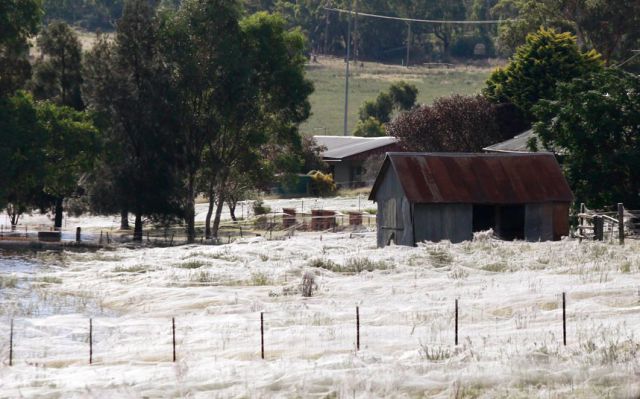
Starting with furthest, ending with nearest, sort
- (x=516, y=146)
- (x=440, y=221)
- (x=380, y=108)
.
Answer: (x=380, y=108) → (x=516, y=146) → (x=440, y=221)

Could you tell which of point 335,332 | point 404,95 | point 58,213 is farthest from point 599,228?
point 404,95

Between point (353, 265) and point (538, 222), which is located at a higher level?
point (538, 222)

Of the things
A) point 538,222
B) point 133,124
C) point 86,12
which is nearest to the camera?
point 538,222

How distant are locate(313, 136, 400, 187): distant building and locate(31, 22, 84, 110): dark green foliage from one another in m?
30.1

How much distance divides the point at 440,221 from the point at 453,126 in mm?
29648

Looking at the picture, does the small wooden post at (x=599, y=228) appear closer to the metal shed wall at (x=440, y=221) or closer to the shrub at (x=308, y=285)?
the metal shed wall at (x=440, y=221)

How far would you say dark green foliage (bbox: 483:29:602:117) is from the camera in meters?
73.8

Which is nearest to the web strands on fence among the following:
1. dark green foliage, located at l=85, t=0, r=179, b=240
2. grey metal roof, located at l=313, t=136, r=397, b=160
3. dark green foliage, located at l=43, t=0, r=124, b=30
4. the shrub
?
the shrub

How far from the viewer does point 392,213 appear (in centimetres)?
4775

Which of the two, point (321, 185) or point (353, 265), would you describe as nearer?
point (353, 265)

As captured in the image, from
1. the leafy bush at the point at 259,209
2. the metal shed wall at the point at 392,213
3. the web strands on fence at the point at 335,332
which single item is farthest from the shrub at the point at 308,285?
the leafy bush at the point at 259,209

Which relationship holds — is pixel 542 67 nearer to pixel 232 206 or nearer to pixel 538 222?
pixel 232 206

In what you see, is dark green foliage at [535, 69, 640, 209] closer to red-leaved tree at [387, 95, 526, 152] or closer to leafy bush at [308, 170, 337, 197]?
red-leaved tree at [387, 95, 526, 152]

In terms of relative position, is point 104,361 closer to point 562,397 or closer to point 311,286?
point 562,397
